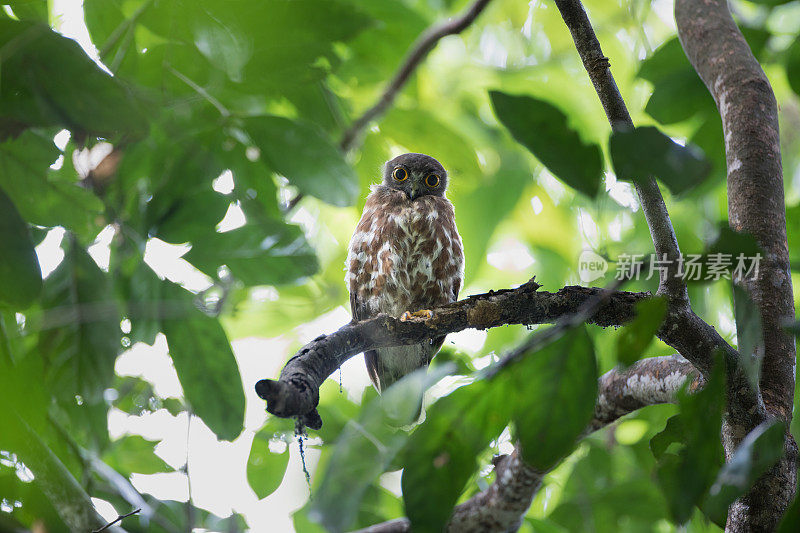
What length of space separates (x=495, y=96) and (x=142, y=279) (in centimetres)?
122

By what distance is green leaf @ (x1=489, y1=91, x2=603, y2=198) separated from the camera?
31.6 inches

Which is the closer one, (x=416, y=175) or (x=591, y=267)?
(x=591, y=267)

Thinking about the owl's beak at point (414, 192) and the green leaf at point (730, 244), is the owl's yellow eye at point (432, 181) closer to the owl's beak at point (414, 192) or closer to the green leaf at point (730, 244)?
the owl's beak at point (414, 192)

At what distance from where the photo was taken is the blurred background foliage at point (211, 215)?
1.12 meters

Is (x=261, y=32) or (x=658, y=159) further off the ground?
(x=261, y=32)

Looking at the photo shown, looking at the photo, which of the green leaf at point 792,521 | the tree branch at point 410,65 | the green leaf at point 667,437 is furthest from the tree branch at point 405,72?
the green leaf at point 792,521

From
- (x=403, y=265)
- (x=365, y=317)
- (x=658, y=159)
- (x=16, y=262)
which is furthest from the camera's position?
(x=365, y=317)

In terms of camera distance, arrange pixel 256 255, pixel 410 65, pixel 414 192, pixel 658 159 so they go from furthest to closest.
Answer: pixel 414 192, pixel 410 65, pixel 256 255, pixel 658 159

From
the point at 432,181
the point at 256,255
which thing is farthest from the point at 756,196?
the point at 432,181

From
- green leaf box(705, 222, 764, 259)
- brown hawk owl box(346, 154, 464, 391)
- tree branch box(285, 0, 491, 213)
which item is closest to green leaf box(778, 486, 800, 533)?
green leaf box(705, 222, 764, 259)

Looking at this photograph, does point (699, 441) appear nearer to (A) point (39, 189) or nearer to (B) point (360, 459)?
(B) point (360, 459)

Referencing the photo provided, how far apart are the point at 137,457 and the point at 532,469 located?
1.30m

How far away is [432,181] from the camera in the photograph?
11.7ft

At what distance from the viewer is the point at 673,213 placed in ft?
10.3
